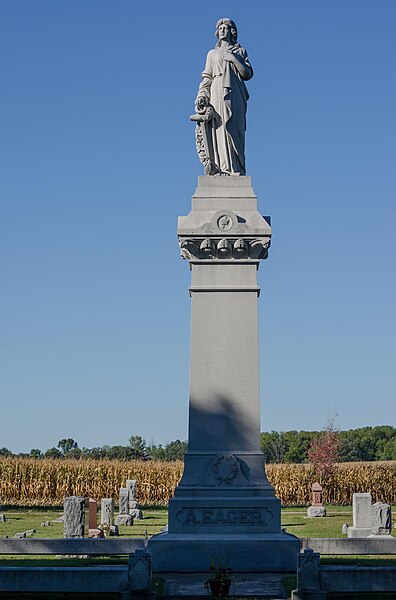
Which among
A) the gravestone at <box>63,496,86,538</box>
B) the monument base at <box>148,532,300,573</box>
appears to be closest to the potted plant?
the monument base at <box>148,532,300,573</box>

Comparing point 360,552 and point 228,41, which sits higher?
point 228,41

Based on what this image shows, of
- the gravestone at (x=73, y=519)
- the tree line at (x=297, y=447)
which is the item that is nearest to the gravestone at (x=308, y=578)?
the gravestone at (x=73, y=519)

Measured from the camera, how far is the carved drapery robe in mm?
17703

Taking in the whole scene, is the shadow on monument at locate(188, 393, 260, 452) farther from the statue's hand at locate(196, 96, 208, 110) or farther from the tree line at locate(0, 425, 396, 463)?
the tree line at locate(0, 425, 396, 463)

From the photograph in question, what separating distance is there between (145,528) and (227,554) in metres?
16.3

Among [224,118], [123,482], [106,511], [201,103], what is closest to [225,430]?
[224,118]

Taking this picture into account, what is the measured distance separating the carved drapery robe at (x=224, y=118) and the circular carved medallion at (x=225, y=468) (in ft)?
17.0

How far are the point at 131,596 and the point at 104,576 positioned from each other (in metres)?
0.41

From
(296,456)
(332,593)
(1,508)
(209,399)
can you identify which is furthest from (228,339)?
(296,456)

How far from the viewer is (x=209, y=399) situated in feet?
53.9

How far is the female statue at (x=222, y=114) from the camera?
58.0 ft

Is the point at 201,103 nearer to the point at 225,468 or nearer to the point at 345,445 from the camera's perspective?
the point at 225,468

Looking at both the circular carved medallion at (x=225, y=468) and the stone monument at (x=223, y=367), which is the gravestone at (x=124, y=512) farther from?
the circular carved medallion at (x=225, y=468)

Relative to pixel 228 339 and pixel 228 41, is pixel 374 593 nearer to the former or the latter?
pixel 228 339
